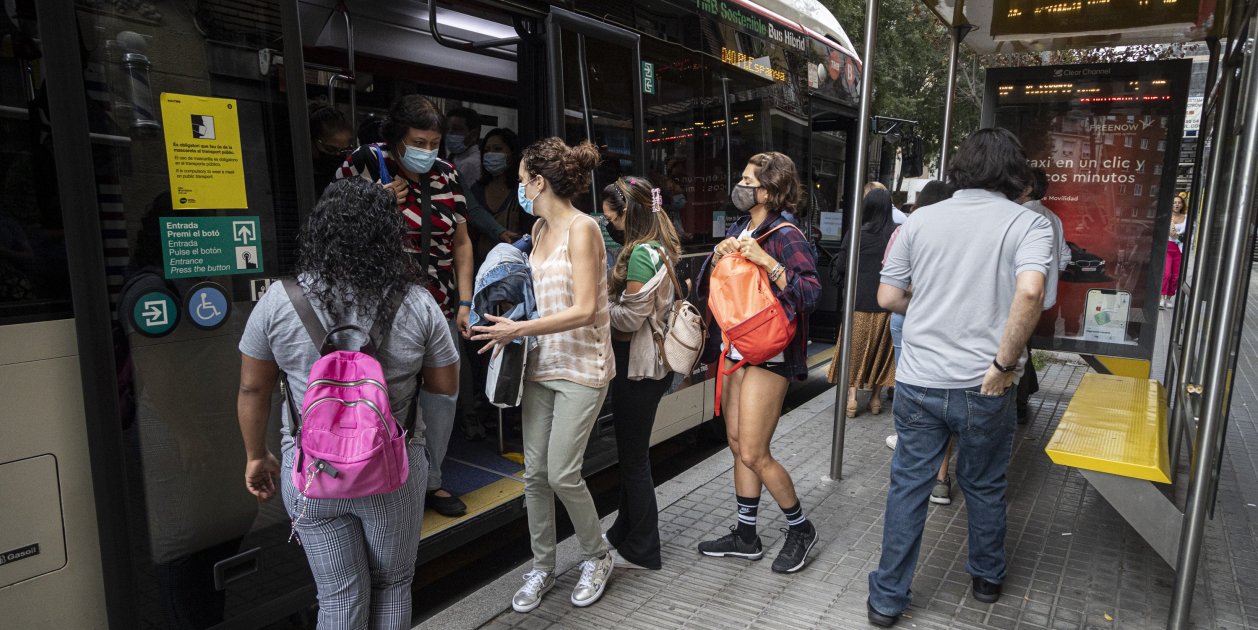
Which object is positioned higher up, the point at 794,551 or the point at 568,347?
the point at 568,347

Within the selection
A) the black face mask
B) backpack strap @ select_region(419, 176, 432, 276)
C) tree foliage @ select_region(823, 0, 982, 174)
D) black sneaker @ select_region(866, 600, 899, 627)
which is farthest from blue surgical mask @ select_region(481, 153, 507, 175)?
tree foliage @ select_region(823, 0, 982, 174)

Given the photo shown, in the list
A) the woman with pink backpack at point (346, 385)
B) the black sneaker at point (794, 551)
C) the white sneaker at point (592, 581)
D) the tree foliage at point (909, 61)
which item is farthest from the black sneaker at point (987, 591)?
the tree foliage at point (909, 61)

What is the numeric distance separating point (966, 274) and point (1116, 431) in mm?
1423

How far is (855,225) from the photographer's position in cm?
471

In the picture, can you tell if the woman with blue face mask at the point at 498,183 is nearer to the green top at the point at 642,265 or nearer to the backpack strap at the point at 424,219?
the backpack strap at the point at 424,219

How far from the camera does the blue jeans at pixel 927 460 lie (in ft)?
10.4

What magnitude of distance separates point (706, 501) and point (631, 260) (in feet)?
6.08

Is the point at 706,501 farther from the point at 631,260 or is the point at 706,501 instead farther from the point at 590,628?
the point at 631,260

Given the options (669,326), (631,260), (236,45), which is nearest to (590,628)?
(669,326)

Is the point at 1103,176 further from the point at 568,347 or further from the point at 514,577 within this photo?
the point at 514,577

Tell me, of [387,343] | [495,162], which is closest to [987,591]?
[387,343]

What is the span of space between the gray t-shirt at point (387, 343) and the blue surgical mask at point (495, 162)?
9.73 feet

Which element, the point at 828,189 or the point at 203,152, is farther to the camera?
the point at 828,189

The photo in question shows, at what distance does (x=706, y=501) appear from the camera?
15.3ft
